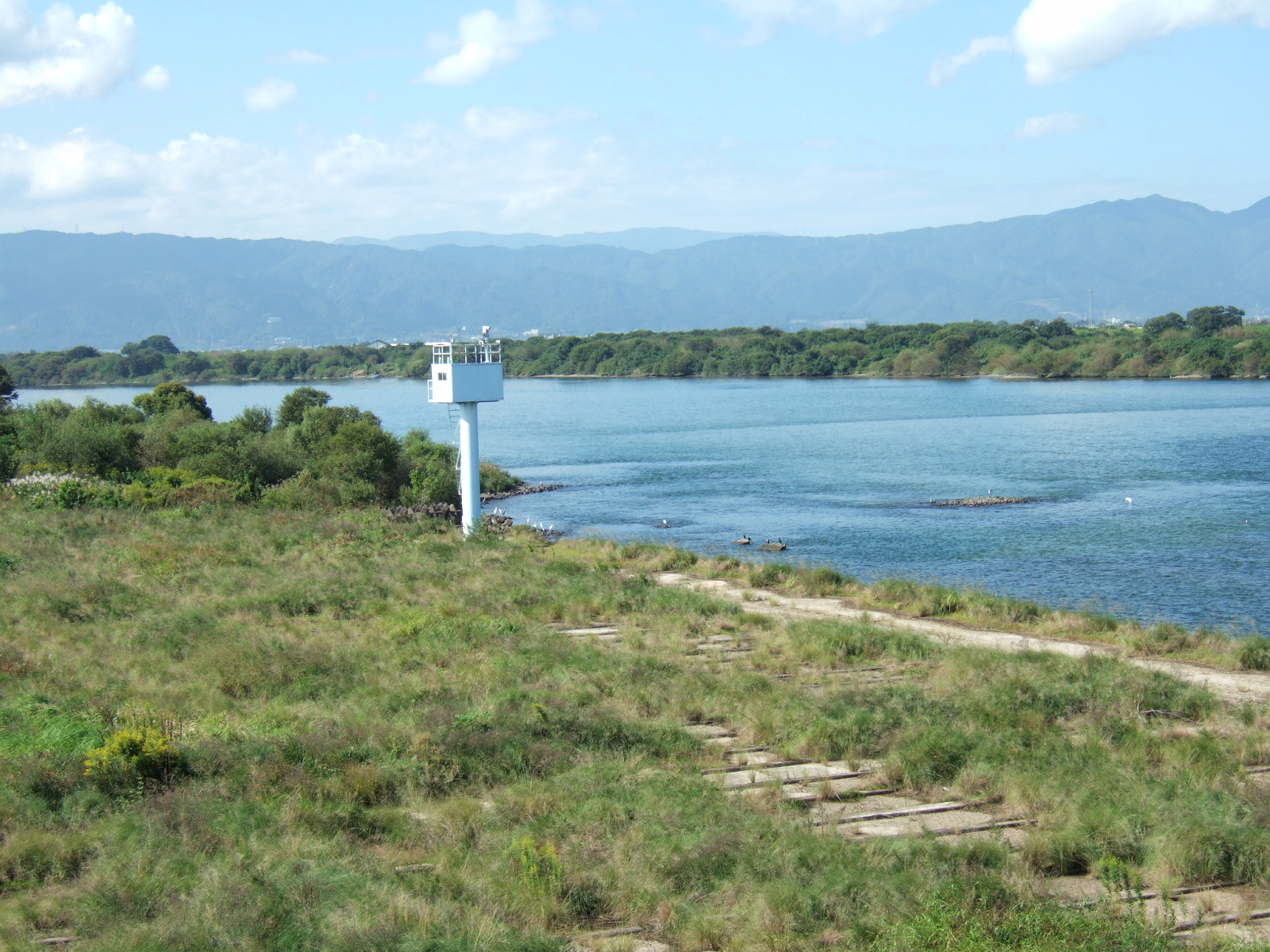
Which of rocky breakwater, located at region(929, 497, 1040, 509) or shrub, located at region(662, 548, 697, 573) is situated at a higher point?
shrub, located at region(662, 548, 697, 573)

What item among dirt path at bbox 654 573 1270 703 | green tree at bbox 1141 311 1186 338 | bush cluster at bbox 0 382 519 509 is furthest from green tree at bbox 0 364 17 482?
green tree at bbox 1141 311 1186 338

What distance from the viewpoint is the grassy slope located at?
24.2 feet

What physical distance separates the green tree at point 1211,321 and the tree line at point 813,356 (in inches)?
8.5

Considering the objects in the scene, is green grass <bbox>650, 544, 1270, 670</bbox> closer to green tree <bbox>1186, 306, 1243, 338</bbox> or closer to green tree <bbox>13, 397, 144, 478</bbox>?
green tree <bbox>13, 397, 144, 478</bbox>

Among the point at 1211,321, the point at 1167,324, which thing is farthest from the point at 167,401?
the point at 1167,324

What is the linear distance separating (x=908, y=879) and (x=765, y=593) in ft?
48.3

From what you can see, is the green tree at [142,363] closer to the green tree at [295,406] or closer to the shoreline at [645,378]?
the shoreline at [645,378]

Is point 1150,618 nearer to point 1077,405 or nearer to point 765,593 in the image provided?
point 765,593

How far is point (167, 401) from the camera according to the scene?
57.1 meters

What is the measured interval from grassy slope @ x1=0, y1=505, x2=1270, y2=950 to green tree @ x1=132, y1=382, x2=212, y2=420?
132 ft

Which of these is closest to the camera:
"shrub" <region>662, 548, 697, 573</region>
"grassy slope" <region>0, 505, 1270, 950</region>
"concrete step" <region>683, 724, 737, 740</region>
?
"grassy slope" <region>0, 505, 1270, 950</region>

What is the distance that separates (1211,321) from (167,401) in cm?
13766

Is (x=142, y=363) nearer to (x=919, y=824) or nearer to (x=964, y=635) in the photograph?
(x=964, y=635)

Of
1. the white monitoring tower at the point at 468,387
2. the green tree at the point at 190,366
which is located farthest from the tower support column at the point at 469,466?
the green tree at the point at 190,366
